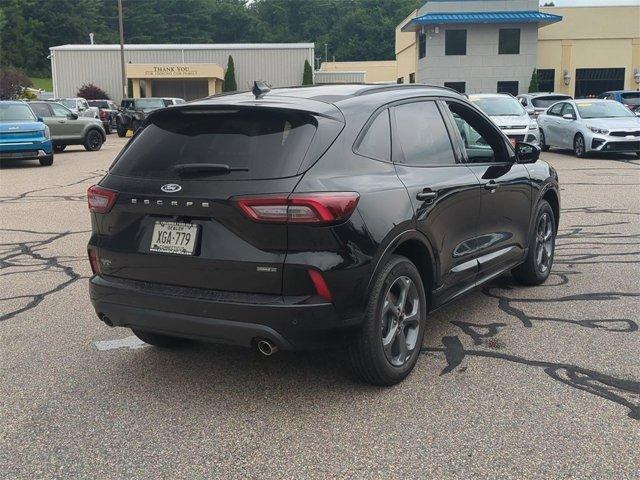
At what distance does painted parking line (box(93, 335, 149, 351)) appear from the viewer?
4711 millimetres

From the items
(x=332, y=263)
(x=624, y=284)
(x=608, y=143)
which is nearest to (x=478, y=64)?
(x=608, y=143)

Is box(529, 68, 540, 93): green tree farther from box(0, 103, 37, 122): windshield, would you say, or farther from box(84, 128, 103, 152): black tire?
box(0, 103, 37, 122): windshield

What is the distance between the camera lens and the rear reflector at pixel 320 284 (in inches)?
135

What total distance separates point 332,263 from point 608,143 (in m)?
16.3

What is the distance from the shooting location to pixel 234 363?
4375mm

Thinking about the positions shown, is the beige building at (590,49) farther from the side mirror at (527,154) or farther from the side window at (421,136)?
the side window at (421,136)

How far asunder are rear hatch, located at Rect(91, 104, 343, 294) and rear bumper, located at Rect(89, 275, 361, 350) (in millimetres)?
66

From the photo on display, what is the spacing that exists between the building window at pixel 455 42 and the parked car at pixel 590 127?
2648cm

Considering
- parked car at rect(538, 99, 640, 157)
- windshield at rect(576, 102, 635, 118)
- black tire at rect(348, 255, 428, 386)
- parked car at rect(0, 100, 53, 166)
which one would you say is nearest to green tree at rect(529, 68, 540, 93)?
parked car at rect(538, 99, 640, 157)

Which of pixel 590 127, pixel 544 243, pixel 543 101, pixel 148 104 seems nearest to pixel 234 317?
pixel 544 243

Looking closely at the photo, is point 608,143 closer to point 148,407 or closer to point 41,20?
point 148,407

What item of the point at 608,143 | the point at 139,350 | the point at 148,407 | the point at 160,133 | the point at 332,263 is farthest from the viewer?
the point at 608,143

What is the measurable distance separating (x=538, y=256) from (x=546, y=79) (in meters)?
45.9

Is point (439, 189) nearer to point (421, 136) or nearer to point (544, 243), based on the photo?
point (421, 136)
